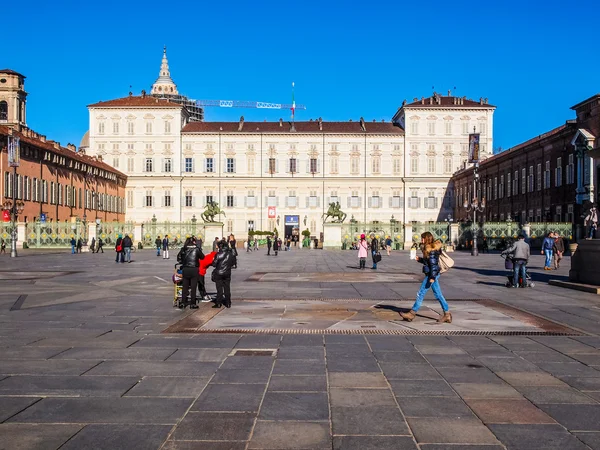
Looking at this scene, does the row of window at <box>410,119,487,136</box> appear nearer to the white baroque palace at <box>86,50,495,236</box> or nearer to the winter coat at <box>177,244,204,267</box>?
the white baroque palace at <box>86,50,495,236</box>

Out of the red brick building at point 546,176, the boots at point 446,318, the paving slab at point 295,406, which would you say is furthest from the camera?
the red brick building at point 546,176

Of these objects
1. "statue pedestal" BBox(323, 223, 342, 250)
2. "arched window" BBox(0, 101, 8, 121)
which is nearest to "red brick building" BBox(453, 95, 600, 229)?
"statue pedestal" BBox(323, 223, 342, 250)

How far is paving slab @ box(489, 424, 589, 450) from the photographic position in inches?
170

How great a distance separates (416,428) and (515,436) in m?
0.67

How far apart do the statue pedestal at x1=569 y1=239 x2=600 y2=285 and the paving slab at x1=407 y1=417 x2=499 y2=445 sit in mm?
11726

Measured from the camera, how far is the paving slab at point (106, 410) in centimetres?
486

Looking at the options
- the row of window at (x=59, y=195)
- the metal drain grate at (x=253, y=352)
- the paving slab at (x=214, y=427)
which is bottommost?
the metal drain grate at (x=253, y=352)

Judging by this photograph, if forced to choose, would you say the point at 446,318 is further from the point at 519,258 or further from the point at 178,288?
the point at 519,258

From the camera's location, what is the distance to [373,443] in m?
4.34

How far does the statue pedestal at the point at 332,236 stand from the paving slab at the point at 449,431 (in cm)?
5240

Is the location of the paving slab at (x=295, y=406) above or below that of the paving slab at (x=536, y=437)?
above

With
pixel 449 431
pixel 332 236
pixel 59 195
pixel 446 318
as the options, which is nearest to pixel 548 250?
pixel 446 318

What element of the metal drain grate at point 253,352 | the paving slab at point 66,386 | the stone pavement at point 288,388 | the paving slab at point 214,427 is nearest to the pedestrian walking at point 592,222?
the stone pavement at point 288,388

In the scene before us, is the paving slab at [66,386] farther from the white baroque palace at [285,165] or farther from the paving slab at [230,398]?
the white baroque palace at [285,165]
